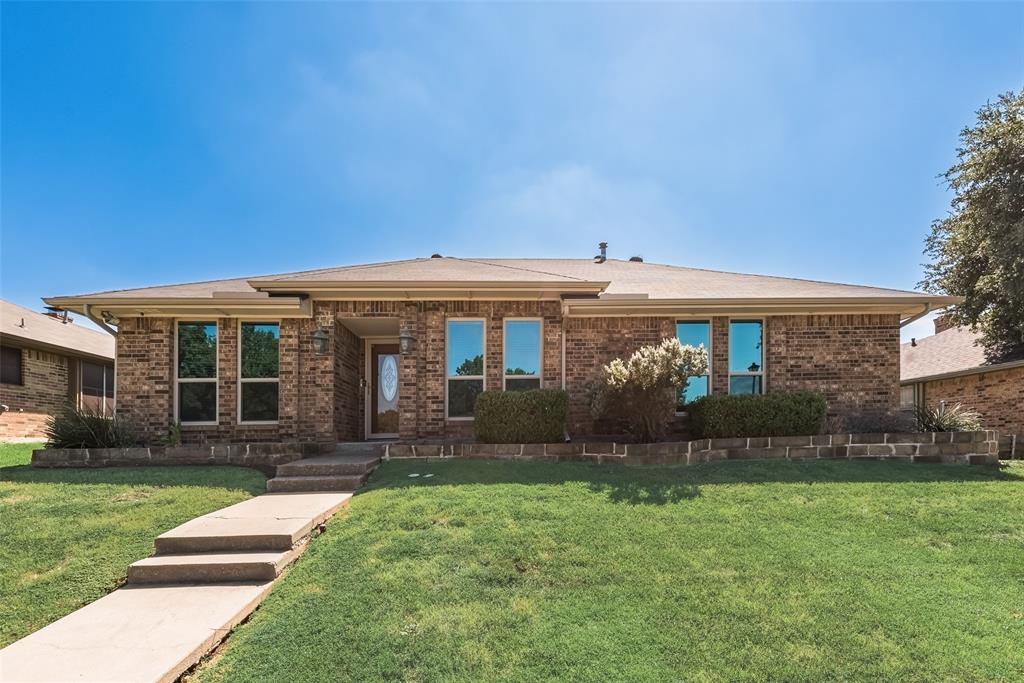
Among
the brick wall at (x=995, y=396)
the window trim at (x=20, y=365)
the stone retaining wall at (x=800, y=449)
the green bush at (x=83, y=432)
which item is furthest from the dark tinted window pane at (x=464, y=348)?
the window trim at (x=20, y=365)

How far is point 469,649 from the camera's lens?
10.8 ft

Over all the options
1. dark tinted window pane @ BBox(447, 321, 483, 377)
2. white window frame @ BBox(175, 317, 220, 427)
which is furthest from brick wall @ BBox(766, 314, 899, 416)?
white window frame @ BBox(175, 317, 220, 427)

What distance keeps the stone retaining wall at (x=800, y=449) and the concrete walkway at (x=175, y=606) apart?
11.9 feet

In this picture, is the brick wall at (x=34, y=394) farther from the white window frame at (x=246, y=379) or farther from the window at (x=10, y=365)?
the white window frame at (x=246, y=379)

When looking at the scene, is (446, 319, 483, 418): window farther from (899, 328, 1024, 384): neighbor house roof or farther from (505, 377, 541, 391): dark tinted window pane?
(899, 328, 1024, 384): neighbor house roof

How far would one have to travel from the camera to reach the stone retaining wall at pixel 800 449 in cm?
783

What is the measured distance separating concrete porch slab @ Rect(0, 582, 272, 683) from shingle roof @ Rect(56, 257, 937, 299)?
567 cm

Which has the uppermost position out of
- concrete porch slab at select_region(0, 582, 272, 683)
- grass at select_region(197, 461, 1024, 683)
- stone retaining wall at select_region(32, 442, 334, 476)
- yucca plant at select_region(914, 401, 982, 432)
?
yucca plant at select_region(914, 401, 982, 432)

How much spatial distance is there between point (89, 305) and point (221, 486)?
482cm

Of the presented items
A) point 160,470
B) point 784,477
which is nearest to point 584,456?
point 784,477

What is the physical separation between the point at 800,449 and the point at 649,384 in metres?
2.54

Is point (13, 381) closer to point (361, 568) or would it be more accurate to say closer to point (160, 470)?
point (160, 470)

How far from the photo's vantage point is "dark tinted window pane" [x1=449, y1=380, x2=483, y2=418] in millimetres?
9602

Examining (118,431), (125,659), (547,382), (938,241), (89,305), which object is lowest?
(125,659)
